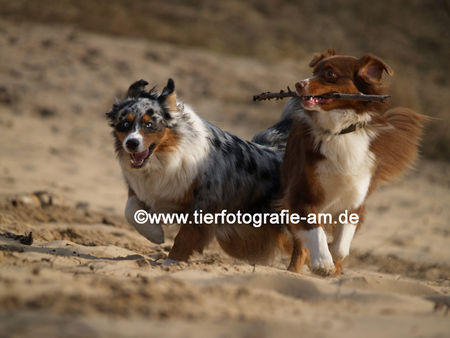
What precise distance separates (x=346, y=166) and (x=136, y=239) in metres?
2.66

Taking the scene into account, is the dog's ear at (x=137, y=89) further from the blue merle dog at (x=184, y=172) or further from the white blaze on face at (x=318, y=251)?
the white blaze on face at (x=318, y=251)

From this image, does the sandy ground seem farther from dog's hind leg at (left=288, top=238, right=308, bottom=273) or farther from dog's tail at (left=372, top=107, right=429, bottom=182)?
dog's tail at (left=372, top=107, right=429, bottom=182)

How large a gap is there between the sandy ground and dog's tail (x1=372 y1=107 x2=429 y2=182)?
945 mm

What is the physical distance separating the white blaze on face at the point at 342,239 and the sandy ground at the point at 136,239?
257 mm

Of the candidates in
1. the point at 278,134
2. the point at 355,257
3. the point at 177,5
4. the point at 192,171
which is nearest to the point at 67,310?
the point at 192,171

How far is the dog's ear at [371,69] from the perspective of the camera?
4652 millimetres

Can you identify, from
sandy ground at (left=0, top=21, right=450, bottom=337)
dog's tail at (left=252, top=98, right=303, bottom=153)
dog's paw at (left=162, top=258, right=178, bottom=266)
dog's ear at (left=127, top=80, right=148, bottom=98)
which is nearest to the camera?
sandy ground at (left=0, top=21, right=450, bottom=337)

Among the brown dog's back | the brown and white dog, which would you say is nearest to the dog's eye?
the brown and white dog

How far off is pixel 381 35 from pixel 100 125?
1075 centimetres

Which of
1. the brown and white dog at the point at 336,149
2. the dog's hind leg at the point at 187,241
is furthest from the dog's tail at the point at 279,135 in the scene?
the dog's hind leg at the point at 187,241

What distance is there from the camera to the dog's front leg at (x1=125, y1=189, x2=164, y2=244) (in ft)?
17.6

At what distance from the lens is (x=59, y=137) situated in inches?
Answer: 404

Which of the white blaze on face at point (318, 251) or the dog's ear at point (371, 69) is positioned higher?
the dog's ear at point (371, 69)

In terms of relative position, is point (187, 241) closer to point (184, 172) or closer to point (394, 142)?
point (184, 172)
